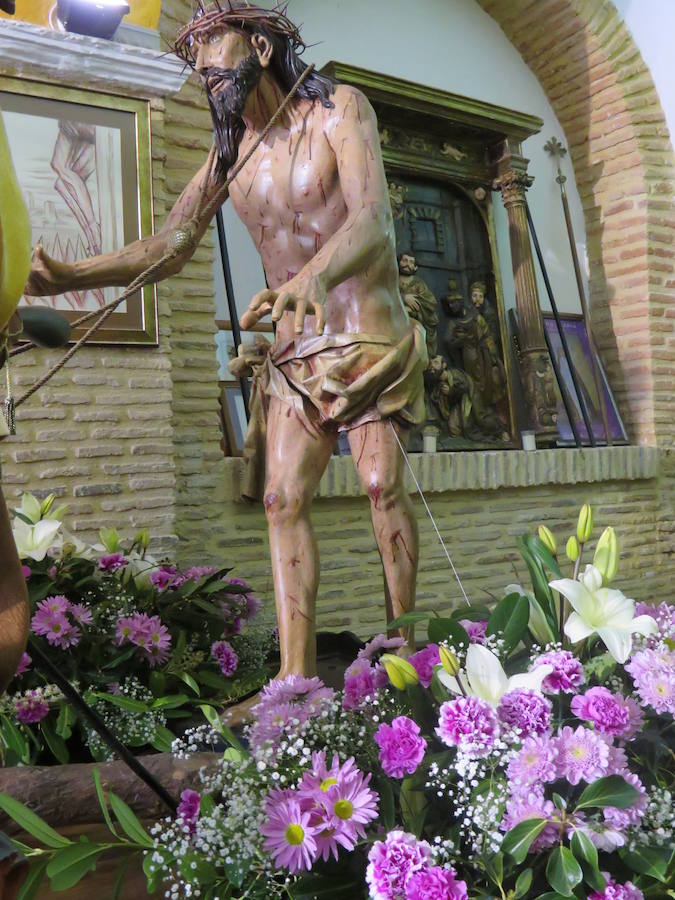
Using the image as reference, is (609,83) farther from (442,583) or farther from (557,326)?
(442,583)

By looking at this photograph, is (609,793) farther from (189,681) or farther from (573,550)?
(189,681)

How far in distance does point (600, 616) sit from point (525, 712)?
0.17 meters

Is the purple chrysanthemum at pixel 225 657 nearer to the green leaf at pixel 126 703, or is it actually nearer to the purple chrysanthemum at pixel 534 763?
the green leaf at pixel 126 703

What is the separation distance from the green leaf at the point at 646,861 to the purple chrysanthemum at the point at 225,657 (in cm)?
125

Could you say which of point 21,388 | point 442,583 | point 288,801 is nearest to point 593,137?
point 442,583

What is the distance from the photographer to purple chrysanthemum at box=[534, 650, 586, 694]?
1.05 meters

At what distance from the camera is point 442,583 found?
4453 millimetres

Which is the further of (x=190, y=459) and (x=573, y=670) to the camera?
(x=190, y=459)

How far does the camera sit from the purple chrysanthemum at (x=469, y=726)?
969mm

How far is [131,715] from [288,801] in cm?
90

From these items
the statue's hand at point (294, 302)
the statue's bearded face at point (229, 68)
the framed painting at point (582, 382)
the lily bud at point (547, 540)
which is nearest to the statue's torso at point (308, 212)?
the statue's bearded face at point (229, 68)

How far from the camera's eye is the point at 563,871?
0.90m

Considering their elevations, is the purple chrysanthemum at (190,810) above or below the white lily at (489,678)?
below

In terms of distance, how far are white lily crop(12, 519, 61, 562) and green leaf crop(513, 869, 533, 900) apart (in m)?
1.36
